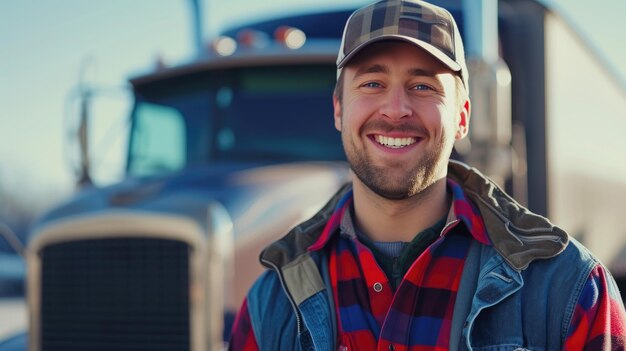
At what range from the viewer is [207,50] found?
5.13m

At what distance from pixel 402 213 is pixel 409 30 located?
478mm

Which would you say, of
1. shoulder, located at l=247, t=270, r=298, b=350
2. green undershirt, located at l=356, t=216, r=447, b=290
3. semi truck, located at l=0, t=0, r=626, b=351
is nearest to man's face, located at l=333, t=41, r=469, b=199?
green undershirt, located at l=356, t=216, r=447, b=290

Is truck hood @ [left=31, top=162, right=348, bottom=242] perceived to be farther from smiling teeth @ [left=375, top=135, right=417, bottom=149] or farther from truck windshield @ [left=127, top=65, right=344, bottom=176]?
smiling teeth @ [left=375, top=135, right=417, bottom=149]

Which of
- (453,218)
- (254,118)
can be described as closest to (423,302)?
(453,218)

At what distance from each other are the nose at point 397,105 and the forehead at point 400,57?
72 millimetres

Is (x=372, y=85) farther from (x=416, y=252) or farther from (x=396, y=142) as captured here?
(x=416, y=252)

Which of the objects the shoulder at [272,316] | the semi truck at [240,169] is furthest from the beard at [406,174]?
the semi truck at [240,169]

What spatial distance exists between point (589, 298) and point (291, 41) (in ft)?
11.7

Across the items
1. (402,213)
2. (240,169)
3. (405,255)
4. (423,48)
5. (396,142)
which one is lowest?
(405,255)

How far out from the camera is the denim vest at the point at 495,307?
5.74 feet

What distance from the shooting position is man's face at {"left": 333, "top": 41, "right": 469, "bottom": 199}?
6.45 feet

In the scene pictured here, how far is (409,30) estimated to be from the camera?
6.42 ft

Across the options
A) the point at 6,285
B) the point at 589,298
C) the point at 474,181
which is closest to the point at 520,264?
the point at 589,298

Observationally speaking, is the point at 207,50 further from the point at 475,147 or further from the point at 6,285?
the point at 6,285
